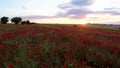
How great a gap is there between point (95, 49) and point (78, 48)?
998mm

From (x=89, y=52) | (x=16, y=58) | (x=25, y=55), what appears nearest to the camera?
(x=16, y=58)

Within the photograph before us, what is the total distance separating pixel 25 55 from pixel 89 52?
3.41 metres

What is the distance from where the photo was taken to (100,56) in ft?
32.4

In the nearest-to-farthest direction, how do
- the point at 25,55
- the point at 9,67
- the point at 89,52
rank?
the point at 9,67, the point at 25,55, the point at 89,52

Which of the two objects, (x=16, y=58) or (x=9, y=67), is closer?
(x=9, y=67)

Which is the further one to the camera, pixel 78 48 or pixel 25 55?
pixel 78 48

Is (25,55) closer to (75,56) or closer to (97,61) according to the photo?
(75,56)

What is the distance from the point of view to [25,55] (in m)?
9.52

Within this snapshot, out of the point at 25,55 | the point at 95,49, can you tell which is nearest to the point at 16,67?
the point at 25,55

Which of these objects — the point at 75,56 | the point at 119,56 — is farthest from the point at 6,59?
the point at 119,56

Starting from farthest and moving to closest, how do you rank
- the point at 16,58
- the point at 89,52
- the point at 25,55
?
1. the point at 89,52
2. the point at 25,55
3. the point at 16,58

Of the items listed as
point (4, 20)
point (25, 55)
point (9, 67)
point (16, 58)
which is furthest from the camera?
point (4, 20)

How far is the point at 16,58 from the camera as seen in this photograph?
29.1 feet

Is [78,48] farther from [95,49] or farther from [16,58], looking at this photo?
[16,58]
